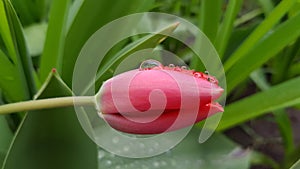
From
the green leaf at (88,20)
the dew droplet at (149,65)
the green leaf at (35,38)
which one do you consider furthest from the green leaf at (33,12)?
the dew droplet at (149,65)

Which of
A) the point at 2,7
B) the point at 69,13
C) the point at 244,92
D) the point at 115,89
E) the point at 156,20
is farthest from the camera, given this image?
the point at 244,92

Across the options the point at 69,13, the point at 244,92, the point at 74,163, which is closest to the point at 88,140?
the point at 74,163

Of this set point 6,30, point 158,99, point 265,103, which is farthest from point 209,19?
point 158,99

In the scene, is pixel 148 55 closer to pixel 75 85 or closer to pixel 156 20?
pixel 75 85

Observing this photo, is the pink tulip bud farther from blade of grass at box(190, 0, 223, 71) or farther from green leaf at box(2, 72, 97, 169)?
blade of grass at box(190, 0, 223, 71)

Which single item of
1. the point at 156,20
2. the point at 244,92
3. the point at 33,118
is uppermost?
the point at 33,118
